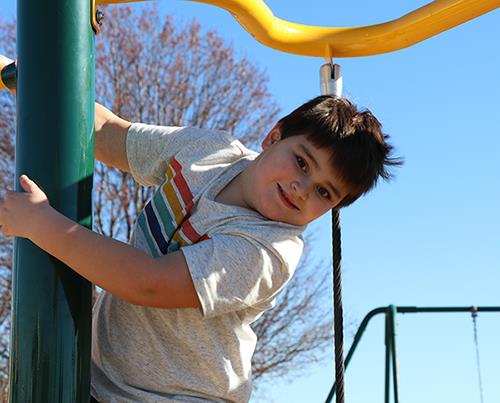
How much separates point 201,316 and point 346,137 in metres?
0.34

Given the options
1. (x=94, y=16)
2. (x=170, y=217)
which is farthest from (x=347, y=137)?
(x=94, y=16)

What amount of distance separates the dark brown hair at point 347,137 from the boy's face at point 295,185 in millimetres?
17

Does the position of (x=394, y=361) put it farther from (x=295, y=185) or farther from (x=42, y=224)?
(x=42, y=224)

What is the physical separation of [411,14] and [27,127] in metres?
0.68

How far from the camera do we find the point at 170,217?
4.39ft

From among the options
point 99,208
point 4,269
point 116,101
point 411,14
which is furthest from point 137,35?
point 411,14

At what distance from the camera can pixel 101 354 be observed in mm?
1276

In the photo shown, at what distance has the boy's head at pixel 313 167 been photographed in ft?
4.27

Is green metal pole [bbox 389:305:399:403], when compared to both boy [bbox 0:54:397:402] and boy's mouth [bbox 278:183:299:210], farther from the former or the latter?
boy's mouth [bbox 278:183:299:210]

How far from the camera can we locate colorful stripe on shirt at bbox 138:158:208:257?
4.24 feet

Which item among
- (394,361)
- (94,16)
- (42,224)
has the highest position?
(94,16)

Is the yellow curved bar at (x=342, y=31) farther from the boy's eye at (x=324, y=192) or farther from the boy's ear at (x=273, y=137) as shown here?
the boy's eye at (x=324, y=192)

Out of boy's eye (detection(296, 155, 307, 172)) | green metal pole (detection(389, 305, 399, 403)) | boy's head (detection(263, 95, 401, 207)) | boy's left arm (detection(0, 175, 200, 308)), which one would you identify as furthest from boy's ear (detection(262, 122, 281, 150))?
green metal pole (detection(389, 305, 399, 403))

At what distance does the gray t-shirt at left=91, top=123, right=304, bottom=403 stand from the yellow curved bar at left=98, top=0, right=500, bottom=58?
367 millimetres
